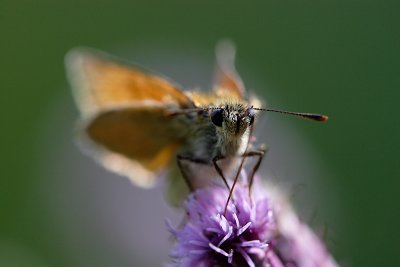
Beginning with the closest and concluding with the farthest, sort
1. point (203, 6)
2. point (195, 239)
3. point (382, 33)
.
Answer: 1. point (195, 239)
2. point (382, 33)
3. point (203, 6)

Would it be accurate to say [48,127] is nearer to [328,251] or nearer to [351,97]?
[351,97]

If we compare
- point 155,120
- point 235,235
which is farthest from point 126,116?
point 235,235

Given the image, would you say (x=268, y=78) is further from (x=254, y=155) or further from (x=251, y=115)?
(x=251, y=115)

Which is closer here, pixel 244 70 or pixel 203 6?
pixel 244 70

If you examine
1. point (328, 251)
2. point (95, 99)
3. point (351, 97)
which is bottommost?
point (328, 251)

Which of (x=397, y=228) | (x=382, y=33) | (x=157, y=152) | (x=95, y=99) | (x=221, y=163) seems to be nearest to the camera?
(x=221, y=163)

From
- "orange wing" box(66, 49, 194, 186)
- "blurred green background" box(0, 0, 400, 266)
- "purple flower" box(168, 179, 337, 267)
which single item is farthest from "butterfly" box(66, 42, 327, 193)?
"blurred green background" box(0, 0, 400, 266)

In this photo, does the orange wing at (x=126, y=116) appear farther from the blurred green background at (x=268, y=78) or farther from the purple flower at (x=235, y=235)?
the blurred green background at (x=268, y=78)

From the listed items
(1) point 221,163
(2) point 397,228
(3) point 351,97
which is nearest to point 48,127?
(3) point 351,97

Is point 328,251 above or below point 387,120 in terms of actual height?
below
